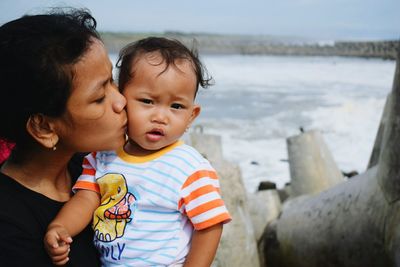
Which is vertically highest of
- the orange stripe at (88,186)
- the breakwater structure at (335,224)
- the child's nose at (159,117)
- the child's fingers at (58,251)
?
the child's nose at (159,117)

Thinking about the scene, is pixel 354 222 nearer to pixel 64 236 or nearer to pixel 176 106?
pixel 176 106

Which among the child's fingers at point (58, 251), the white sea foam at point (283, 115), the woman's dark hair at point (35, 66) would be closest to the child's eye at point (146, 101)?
the woman's dark hair at point (35, 66)

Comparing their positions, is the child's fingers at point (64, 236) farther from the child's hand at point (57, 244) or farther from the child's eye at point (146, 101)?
the child's eye at point (146, 101)

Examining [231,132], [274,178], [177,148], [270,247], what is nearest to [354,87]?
[231,132]

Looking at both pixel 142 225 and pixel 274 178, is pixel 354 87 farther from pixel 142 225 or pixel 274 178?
pixel 142 225

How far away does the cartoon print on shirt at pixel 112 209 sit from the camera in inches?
72.3

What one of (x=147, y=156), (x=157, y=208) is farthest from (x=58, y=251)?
(x=147, y=156)

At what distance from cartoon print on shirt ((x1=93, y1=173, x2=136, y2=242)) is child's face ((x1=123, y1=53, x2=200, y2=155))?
16 cm

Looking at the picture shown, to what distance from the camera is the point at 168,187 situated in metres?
1.80

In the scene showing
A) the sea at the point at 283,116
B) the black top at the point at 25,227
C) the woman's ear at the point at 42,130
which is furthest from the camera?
the sea at the point at 283,116

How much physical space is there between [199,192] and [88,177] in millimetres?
517

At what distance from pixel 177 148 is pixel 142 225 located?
0.33 meters

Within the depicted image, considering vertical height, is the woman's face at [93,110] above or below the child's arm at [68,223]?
above

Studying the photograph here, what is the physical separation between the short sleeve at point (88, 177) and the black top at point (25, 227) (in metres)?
0.13
